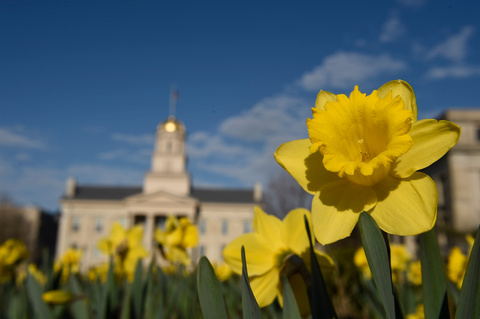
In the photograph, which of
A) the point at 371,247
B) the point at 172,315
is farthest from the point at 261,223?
the point at 172,315

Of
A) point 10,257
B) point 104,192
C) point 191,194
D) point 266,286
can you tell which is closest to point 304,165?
point 266,286

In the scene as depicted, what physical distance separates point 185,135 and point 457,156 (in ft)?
90.8

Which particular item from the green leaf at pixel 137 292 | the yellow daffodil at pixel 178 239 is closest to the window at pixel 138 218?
the yellow daffodil at pixel 178 239

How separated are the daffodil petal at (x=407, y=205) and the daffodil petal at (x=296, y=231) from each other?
22 centimetres

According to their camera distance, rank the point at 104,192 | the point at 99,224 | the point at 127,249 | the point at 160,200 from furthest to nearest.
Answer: the point at 104,192 < the point at 99,224 < the point at 160,200 < the point at 127,249

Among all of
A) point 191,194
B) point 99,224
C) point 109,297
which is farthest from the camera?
point 191,194

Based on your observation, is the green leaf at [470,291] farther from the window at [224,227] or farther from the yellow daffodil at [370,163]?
the window at [224,227]

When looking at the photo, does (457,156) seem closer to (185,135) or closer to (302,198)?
(302,198)

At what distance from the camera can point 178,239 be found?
1725 millimetres

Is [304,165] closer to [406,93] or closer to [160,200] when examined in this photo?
[406,93]

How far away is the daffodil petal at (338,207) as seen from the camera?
0.54 meters

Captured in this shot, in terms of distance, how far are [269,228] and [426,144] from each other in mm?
381

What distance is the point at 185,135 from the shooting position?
3962 cm

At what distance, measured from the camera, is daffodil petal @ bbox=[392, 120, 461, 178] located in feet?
1.77
